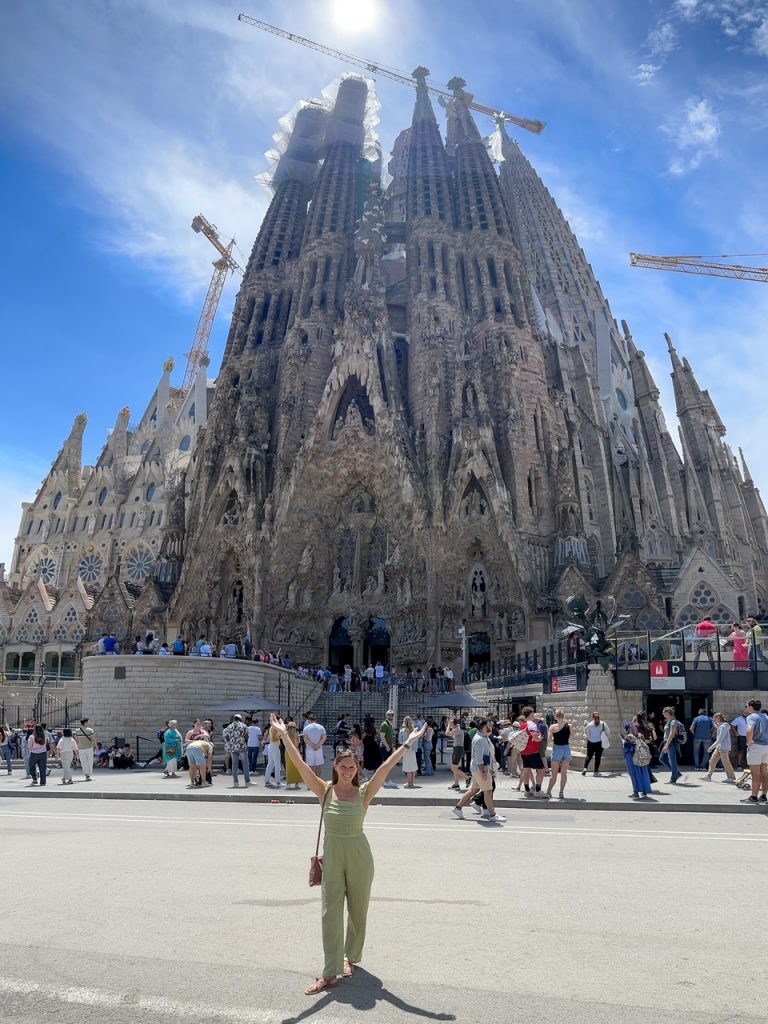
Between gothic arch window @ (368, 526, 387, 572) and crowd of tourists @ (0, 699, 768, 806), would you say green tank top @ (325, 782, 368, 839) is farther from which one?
gothic arch window @ (368, 526, 387, 572)

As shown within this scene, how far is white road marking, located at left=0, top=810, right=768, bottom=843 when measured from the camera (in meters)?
8.47

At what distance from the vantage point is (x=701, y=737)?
16000 millimetres

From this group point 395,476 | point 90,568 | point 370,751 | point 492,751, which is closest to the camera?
point 492,751

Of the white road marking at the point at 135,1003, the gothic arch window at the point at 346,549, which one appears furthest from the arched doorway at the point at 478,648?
the white road marking at the point at 135,1003

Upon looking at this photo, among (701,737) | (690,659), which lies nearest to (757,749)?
(701,737)

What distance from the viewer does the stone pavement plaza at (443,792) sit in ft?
36.8

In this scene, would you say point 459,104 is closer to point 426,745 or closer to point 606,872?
point 426,745

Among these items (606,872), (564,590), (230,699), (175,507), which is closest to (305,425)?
(175,507)

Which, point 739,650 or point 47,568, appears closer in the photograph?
point 739,650

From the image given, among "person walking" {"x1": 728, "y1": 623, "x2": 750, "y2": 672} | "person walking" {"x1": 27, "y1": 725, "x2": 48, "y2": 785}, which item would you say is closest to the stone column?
"person walking" {"x1": 728, "y1": 623, "x2": 750, "y2": 672}

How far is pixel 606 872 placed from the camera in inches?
253

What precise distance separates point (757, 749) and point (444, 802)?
491 centimetres

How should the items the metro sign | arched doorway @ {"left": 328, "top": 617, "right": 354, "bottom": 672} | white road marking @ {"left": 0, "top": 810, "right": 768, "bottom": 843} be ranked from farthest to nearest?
1. arched doorway @ {"left": 328, "top": 617, "right": 354, "bottom": 672}
2. the metro sign
3. white road marking @ {"left": 0, "top": 810, "right": 768, "bottom": 843}

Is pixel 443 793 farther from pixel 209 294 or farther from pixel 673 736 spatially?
pixel 209 294
